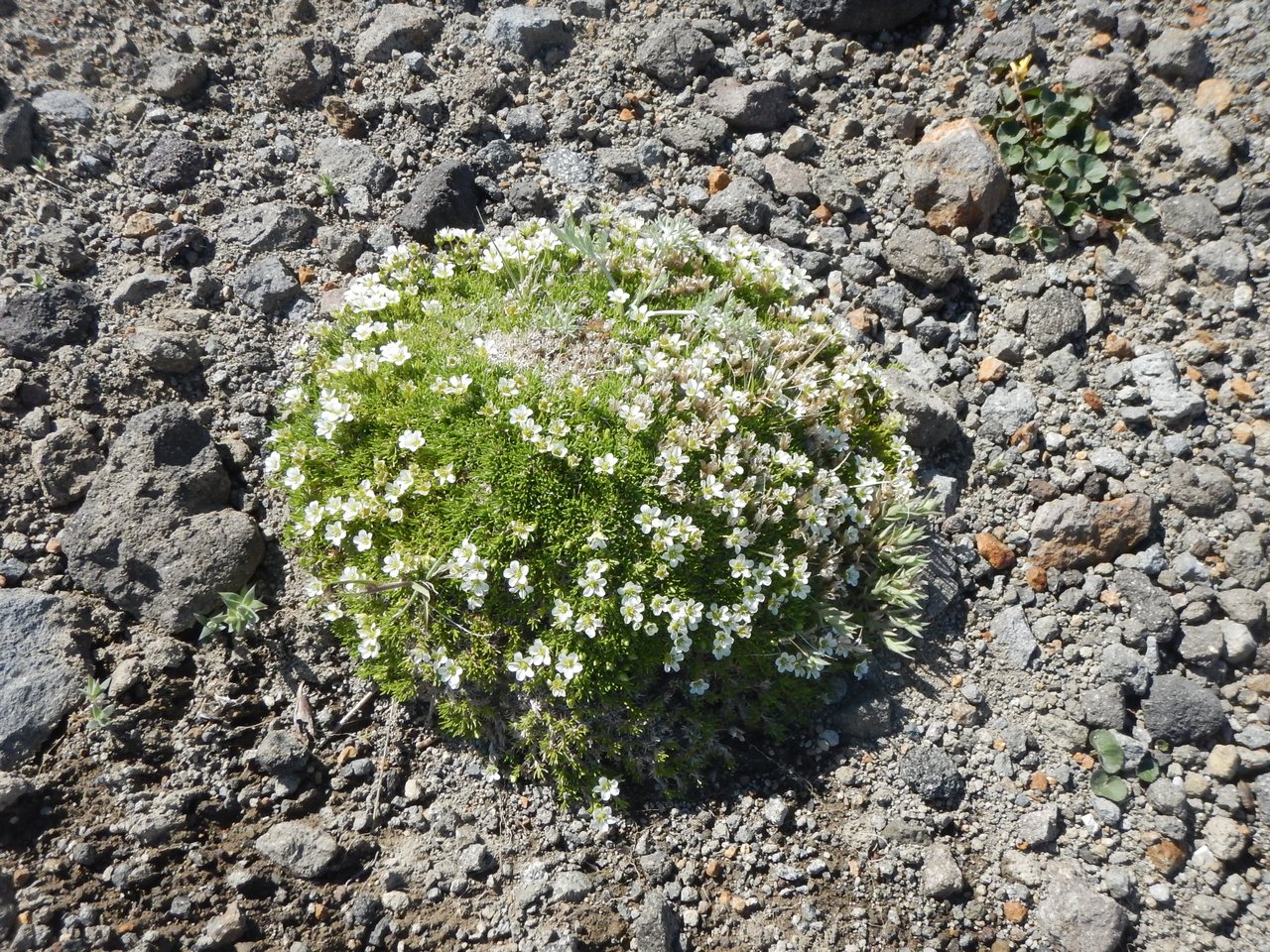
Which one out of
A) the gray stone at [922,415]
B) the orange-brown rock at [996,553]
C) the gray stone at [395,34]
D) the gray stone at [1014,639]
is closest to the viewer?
the gray stone at [1014,639]

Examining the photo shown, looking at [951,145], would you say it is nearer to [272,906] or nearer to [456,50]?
[456,50]

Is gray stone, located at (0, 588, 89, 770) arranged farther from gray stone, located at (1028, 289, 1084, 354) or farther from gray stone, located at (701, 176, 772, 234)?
gray stone, located at (1028, 289, 1084, 354)

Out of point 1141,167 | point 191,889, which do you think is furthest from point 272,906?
point 1141,167

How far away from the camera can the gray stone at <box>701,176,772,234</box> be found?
253 inches

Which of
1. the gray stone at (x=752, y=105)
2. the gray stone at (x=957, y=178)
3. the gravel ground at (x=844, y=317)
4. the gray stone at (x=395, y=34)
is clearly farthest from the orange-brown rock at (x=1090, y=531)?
the gray stone at (x=395, y=34)

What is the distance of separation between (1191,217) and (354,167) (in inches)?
252

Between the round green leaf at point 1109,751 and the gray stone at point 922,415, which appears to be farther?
the gray stone at point 922,415

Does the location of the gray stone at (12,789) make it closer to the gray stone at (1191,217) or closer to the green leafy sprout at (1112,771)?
the green leafy sprout at (1112,771)

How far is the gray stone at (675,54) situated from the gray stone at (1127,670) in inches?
217

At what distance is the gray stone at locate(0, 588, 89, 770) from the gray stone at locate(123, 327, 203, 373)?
1.61 metres

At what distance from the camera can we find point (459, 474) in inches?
189

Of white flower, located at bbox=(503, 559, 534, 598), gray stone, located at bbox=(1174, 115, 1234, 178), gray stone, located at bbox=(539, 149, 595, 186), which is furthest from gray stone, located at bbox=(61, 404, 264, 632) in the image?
gray stone, located at bbox=(1174, 115, 1234, 178)

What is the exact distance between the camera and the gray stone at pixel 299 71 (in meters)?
6.64

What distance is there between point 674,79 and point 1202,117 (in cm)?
415
